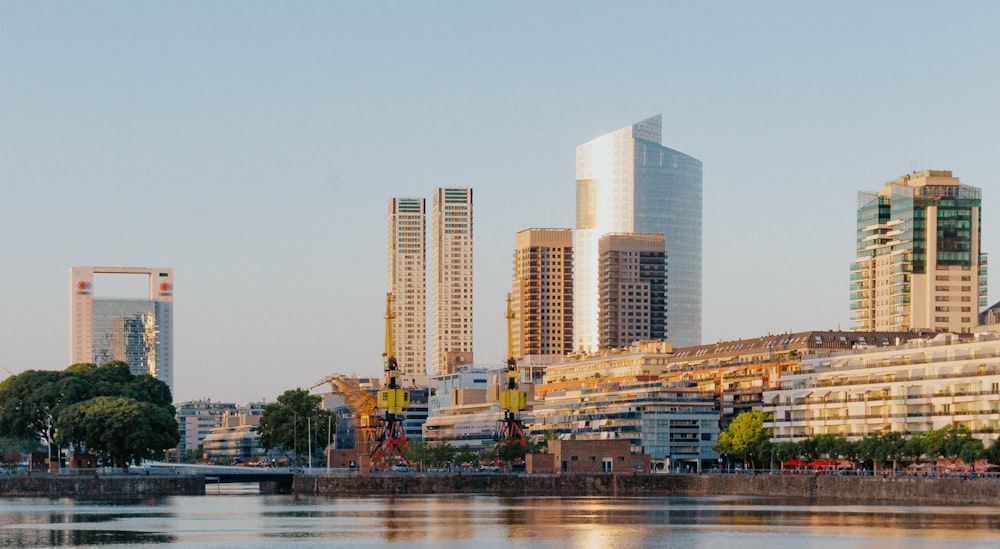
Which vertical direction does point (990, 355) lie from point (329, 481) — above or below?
above

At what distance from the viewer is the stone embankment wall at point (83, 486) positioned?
178875 mm

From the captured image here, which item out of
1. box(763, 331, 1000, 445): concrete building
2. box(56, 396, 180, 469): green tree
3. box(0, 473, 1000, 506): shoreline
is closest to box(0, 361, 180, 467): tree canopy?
box(56, 396, 180, 469): green tree

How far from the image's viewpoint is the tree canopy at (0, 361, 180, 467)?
178m

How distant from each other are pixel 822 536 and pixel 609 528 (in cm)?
1590

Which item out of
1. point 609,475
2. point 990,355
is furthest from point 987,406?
point 609,475

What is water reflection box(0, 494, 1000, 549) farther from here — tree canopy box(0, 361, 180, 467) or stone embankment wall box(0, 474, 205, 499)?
tree canopy box(0, 361, 180, 467)

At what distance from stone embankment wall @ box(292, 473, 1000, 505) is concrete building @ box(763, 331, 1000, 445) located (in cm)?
1943

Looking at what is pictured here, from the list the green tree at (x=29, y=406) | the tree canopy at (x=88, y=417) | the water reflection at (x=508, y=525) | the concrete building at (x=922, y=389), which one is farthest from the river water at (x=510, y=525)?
the green tree at (x=29, y=406)

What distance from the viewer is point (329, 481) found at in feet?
647

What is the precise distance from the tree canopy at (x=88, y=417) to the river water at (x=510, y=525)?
66.7 ft

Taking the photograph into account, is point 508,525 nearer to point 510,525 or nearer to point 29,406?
point 510,525

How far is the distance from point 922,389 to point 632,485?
34542mm

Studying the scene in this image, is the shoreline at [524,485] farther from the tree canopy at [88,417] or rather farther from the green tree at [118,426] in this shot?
the tree canopy at [88,417]

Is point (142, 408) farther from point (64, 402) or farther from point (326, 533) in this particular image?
point (326, 533)
